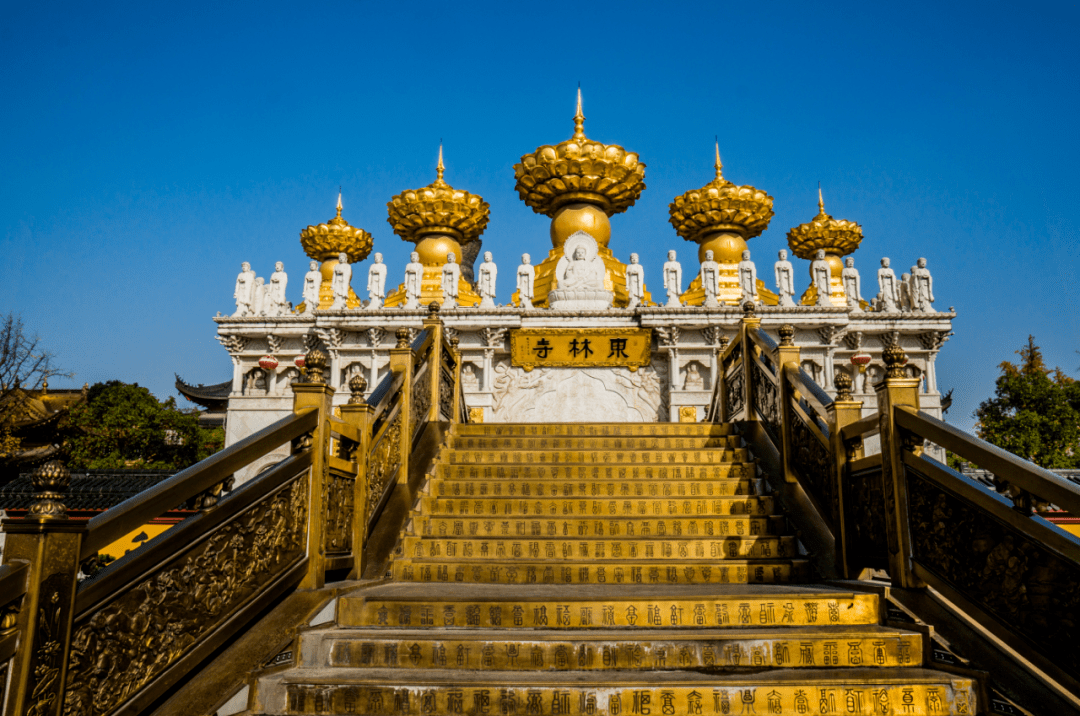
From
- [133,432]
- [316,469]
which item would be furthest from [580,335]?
[133,432]

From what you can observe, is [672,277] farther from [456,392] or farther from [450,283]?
[456,392]

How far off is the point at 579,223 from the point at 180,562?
46.5ft

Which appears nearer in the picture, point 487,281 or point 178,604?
point 178,604

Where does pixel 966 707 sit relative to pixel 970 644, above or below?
below

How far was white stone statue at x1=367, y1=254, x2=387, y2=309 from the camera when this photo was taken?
44.5 ft

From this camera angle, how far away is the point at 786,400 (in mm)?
4891

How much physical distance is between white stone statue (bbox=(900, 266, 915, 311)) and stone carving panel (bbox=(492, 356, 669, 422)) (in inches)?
193

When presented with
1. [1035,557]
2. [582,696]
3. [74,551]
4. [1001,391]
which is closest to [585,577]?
[582,696]

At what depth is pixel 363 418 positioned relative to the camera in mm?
4078

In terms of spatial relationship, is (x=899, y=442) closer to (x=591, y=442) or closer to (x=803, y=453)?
(x=803, y=453)

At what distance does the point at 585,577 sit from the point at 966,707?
6.37 ft

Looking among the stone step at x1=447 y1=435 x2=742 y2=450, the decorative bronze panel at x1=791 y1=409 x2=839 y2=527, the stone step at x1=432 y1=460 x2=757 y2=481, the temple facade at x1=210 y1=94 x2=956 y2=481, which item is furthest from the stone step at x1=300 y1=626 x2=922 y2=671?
the temple facade at x1=210 y1=94 x2=956 y2=481

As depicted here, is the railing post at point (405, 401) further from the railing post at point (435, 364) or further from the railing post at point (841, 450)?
the railing post at point (841, 450)

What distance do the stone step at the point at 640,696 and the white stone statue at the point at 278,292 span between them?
11.9m
